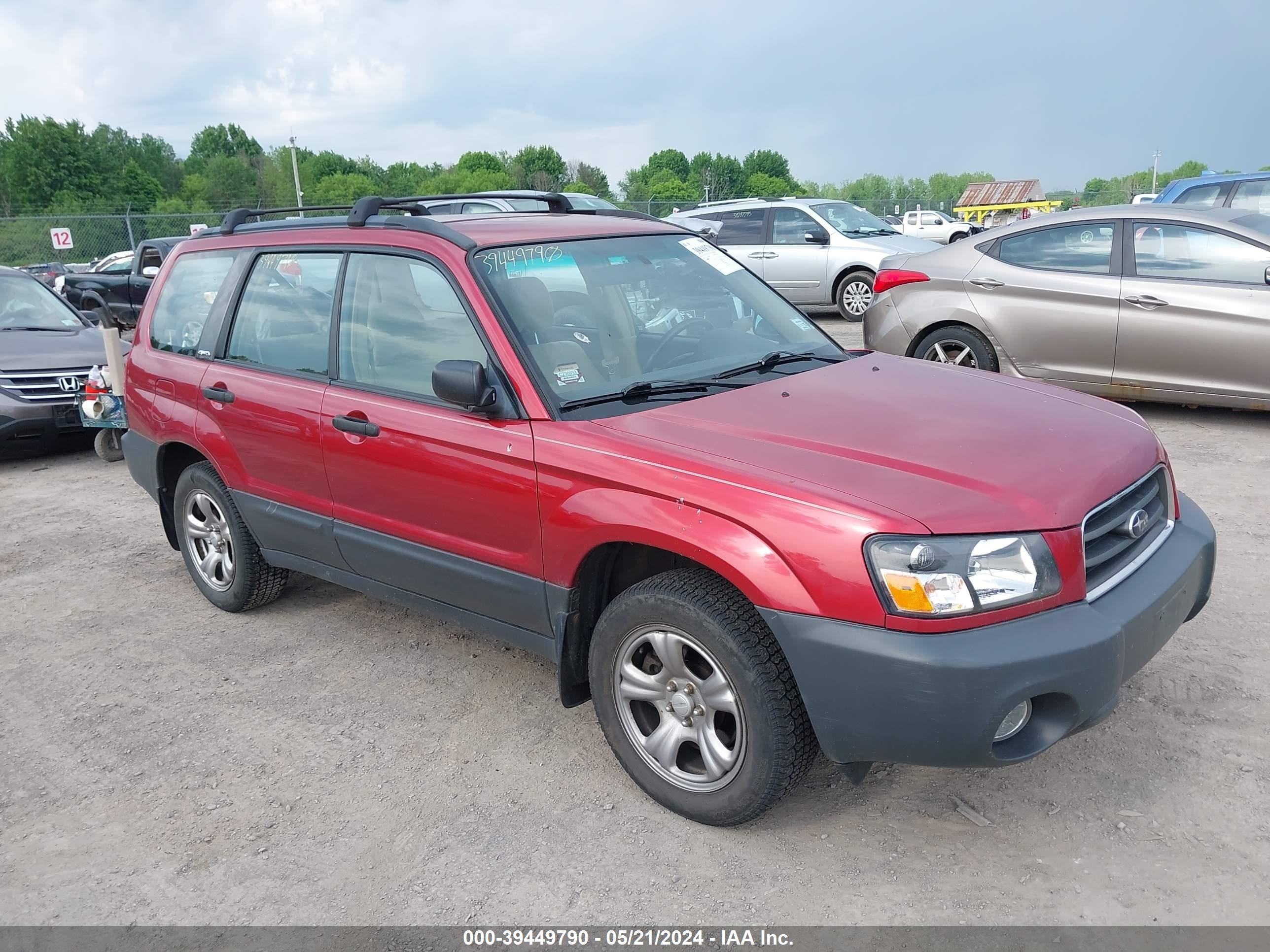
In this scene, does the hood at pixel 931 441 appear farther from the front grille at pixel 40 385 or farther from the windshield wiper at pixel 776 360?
the front grille at pixel 40 385

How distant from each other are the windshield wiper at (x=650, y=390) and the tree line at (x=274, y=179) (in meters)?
37.0

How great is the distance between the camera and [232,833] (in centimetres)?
327

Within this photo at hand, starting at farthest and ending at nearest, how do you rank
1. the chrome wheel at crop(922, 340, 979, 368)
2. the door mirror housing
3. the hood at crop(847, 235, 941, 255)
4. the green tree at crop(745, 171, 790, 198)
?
the green tree at crop(745, 171, 790, 198), the hood at crop(847, 235, 941, 255), the chrome wheel at crop(922, 340, 979, 368), the door mirror housing

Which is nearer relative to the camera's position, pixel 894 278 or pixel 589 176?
pixel 894 278

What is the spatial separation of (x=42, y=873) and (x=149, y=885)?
14.4 inches

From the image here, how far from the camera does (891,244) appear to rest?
45.5ft

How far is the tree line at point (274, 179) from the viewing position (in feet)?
222

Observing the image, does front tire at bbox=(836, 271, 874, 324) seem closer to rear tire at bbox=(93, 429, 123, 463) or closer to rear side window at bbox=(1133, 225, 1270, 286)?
rear side window at bbox=(1133, 225, 1270, 286)

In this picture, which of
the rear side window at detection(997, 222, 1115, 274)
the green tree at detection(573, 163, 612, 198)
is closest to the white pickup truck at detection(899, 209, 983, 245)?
the rear side window at detection(997, 222, 1115, 274)

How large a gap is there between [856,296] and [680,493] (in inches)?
455

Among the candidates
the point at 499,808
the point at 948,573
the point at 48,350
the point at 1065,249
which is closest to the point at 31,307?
the point at 48,350

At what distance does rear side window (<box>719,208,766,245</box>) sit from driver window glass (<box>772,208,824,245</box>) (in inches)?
7.7

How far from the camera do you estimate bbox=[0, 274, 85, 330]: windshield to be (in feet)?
30.2

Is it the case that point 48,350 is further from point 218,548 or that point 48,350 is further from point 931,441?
point 931,441
